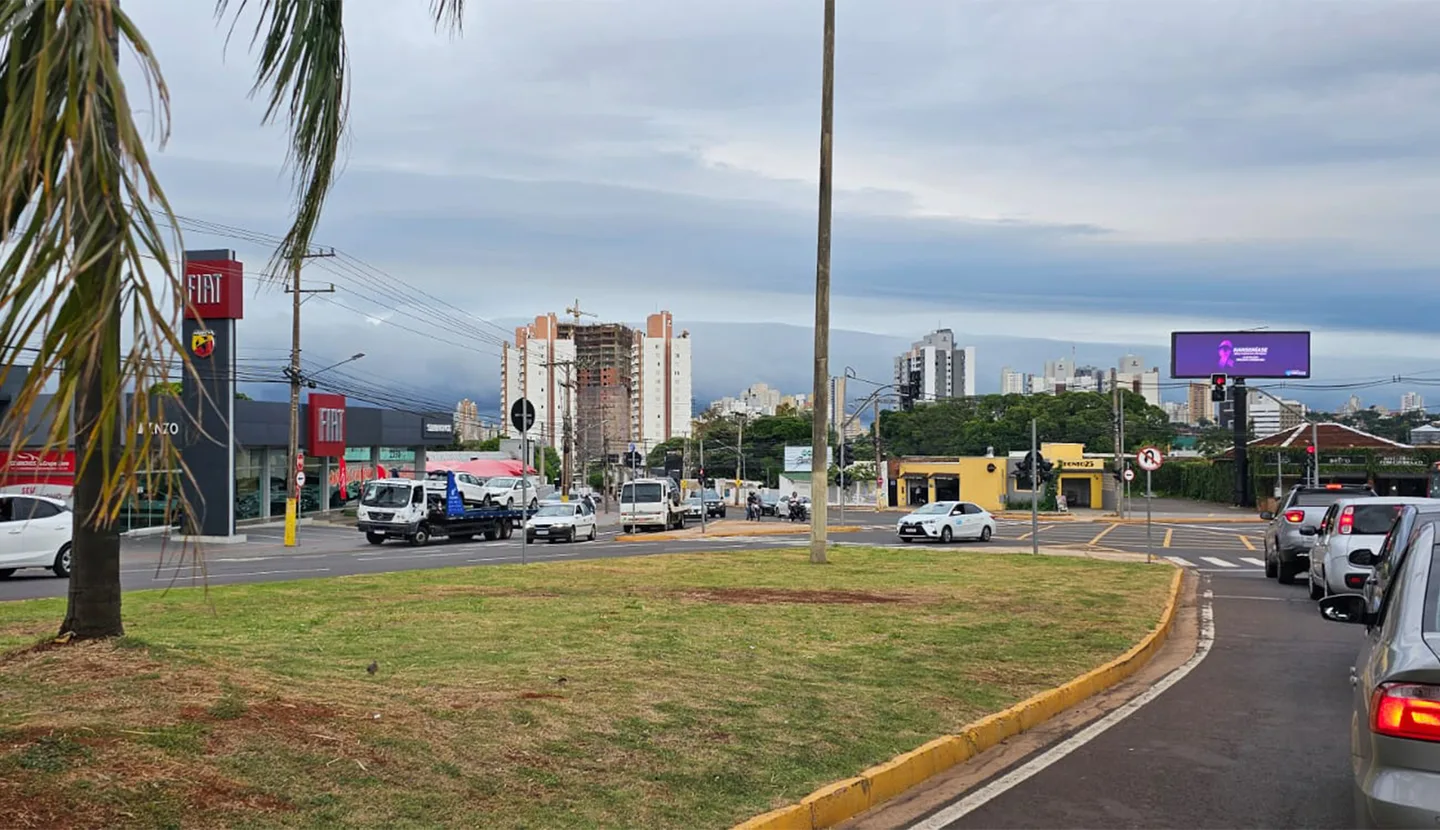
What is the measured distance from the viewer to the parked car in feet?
78.2

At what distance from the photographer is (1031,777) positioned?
25.9 ft

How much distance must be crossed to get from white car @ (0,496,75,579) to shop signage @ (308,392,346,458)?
35.3 meters

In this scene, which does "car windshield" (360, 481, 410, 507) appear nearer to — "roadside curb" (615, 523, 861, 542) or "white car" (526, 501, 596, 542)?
"white car" (526, 501, 596, 542)

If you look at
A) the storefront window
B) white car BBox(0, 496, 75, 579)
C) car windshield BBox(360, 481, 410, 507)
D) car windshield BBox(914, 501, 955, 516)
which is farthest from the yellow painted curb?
the storefront window

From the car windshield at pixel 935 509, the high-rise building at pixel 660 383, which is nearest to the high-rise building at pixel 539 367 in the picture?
the high-rise building at pixel 660 383

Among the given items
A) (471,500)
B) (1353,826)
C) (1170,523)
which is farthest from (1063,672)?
(1170,523)

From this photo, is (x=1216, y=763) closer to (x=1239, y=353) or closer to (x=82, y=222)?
(x=82, y=222)

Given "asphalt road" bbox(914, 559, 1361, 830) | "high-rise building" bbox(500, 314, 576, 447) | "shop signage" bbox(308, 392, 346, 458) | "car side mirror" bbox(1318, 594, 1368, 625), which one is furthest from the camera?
"high-rise building" bbox(500, 314, 576, 447)

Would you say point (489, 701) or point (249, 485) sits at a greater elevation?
point (249, 485)

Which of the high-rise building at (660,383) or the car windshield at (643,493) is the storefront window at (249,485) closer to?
the car windshield at (643,493)

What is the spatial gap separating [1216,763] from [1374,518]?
39.6 feet

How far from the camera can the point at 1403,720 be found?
482 centimetres

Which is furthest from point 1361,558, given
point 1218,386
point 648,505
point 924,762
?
point 1218,386

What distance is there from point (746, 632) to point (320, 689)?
574 cm
